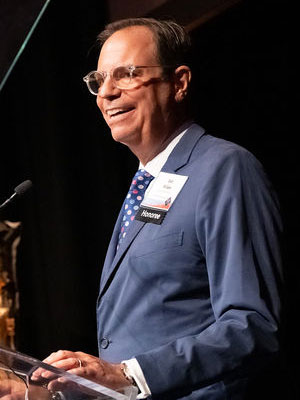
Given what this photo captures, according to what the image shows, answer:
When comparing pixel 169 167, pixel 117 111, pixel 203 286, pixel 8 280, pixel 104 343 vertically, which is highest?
pixel 117 111

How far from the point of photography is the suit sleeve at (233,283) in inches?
59.0

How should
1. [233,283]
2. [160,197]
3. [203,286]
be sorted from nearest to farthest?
[233,283] → [203,286] → [160,197]

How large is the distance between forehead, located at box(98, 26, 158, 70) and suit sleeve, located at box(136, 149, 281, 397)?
485 millimetres

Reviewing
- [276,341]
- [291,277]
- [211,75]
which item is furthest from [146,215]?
[211,75]

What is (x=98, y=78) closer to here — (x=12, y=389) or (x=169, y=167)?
(x=169, y=167)

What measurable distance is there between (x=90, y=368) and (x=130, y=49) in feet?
3.41

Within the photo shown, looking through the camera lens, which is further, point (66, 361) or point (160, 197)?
point (160, 197)

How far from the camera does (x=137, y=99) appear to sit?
206cm

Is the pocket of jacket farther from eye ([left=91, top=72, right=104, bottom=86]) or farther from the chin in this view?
eye ([left=91, top=72, right=104, bottom=86])

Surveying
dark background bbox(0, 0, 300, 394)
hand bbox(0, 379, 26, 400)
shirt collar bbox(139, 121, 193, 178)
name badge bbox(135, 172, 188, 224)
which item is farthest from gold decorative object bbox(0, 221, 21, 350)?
hand bbox(0, 379, 26, 400)

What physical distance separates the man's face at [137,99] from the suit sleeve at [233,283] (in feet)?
1.19

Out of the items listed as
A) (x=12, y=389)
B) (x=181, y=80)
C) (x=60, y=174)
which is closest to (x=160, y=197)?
(x=181, y=80)

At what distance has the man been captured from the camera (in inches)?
59.2

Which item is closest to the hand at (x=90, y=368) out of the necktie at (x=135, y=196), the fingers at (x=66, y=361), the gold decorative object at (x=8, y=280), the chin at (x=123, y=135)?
the fingers at (x=66, y=361)
